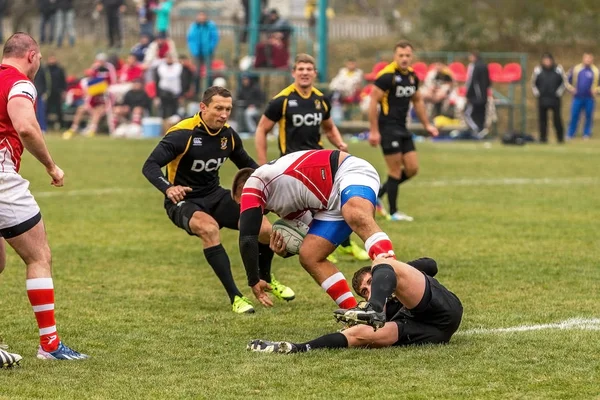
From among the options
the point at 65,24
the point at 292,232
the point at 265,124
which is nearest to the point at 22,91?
the point at 292,232

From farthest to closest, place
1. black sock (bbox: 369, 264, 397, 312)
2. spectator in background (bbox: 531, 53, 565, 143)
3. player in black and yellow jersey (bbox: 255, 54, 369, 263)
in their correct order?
spectator in background (bbox: 531, 53, 565, 143), player in black and yellow jersey (bbox: 255, 54, 369, 263), black sock (bbox: 369, 264, 397, 312)

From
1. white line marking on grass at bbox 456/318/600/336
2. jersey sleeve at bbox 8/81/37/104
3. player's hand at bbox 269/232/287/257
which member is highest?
jersey sleeve at bbox 8/81/37/104

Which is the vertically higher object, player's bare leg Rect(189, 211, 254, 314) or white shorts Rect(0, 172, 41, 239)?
white shorts Rect(0, 172, 41, 239)

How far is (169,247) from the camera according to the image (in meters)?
12.6

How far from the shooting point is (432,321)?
7.29 m

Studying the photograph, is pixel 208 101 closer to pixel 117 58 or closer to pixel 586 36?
pixel 117 58

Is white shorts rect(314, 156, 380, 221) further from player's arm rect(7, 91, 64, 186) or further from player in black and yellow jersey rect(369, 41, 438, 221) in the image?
player in black and yellow jersey rect(369, 41, 438, 221)

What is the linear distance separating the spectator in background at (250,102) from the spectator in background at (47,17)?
1047cm

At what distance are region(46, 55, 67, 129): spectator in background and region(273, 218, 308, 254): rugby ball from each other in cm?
2568

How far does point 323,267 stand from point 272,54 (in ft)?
75.8

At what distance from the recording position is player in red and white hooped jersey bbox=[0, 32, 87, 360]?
6.77 meters

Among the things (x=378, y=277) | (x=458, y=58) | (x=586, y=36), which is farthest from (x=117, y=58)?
(x=378, y=277)

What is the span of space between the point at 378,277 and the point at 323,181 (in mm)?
1279

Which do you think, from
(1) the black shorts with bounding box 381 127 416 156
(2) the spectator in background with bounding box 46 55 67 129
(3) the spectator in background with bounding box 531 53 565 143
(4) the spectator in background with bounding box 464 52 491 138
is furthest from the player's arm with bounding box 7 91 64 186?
(2) the spectator in background with bounding box 46 55 67 129
